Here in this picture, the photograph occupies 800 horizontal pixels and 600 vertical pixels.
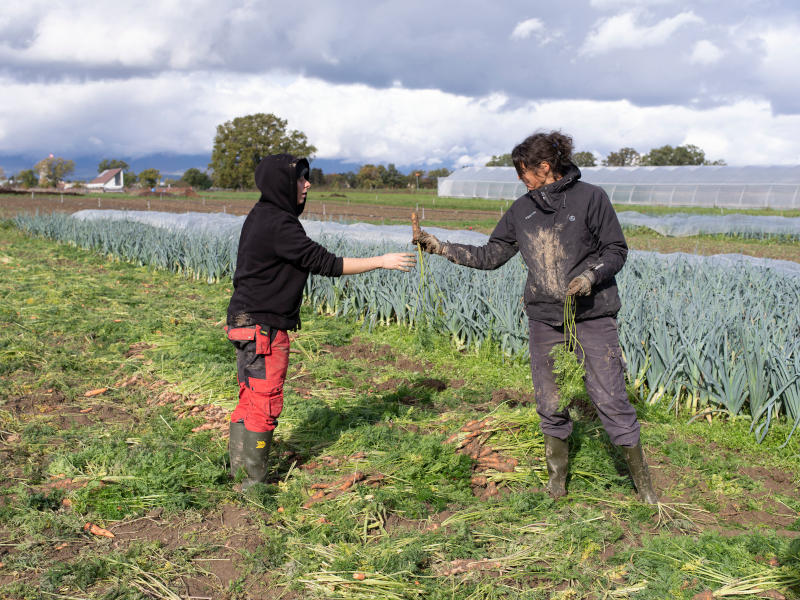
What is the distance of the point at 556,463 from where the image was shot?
3031mm

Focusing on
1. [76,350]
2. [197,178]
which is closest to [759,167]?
[76,350]

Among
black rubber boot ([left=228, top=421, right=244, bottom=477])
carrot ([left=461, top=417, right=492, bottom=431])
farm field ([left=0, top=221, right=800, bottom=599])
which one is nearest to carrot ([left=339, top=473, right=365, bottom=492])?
farm field ([left=0, top=221, right=800, bottom=599])

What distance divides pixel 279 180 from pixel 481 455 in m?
1.71

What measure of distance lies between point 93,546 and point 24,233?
47.8 ft

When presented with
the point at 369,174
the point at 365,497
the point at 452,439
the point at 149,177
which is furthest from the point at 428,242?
the point at 149,177

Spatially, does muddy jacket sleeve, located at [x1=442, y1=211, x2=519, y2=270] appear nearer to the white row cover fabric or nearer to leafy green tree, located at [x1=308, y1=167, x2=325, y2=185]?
the white row cover fabric

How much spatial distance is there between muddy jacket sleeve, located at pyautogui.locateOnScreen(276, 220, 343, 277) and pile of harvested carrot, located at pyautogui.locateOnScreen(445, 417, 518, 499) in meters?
1.20

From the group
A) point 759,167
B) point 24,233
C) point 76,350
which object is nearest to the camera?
point 76,350

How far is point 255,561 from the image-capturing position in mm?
2568

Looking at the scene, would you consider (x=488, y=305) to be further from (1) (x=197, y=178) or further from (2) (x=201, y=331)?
(1) (x=197, y=178)

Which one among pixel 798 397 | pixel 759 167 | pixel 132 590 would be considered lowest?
pixel 132 590

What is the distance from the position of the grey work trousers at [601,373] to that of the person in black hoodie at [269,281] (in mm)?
755

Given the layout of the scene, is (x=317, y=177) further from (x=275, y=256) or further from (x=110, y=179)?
(x=275, y=256)

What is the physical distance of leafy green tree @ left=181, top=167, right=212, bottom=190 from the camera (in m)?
83.7
